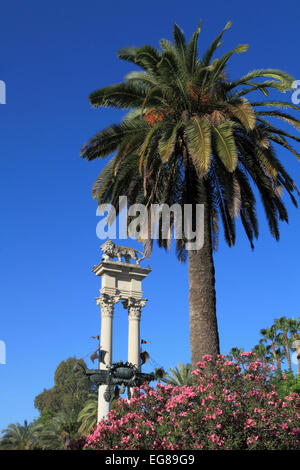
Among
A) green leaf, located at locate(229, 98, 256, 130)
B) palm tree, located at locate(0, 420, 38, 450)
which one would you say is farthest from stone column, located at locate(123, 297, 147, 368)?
palm tree, located at locate(0, 420, 38, 450)

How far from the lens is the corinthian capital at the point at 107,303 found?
2331 centimetres

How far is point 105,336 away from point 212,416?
1432 centimetres

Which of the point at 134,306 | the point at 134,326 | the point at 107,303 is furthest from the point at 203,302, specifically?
the point at 134,306

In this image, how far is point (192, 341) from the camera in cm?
1254

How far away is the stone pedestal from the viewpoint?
Result: 76.1 ft

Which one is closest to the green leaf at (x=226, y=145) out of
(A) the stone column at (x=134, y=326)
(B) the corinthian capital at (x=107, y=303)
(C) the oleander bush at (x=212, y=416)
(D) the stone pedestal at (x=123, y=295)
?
(C) the oleander bush at (x=212, y=416)

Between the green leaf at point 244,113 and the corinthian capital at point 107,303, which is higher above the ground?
the green leaf at point 244,113

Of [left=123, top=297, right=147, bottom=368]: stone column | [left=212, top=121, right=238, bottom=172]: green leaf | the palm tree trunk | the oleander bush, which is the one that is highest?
[left=212, top=121, right=238, bottom=172]: green leaf

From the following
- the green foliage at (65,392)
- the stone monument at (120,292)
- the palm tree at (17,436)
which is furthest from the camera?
the green foliage at (65,392)

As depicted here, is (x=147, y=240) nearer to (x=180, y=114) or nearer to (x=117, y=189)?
(x=117, y=189)

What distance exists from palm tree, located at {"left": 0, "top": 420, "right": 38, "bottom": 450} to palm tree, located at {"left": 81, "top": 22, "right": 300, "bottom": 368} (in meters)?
38.7

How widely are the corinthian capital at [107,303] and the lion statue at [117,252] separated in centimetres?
178

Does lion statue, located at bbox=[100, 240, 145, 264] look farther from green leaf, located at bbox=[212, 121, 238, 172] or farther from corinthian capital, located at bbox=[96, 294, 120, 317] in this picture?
green leaf, located at bbox=[212, 121, 238, 172]

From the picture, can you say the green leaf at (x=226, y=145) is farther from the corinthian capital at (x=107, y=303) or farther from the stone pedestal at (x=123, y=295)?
the corinthian capital at (x=107, y=303)
